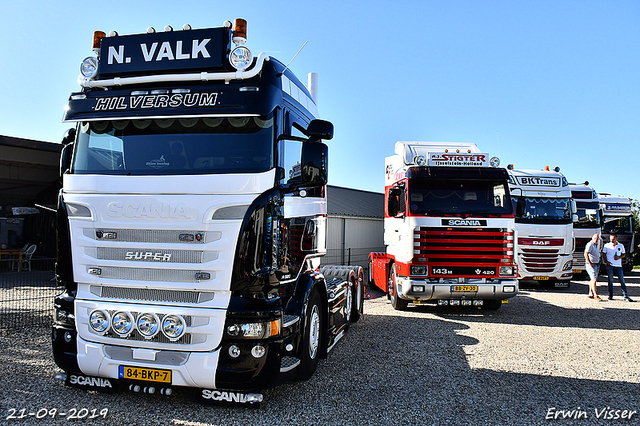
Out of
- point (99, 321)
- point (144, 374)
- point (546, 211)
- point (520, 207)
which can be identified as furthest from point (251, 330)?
point (546, 211)

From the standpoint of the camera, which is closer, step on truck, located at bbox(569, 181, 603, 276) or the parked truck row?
the parked truck row

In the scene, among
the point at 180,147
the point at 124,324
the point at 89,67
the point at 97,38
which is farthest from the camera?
the point at 97,38

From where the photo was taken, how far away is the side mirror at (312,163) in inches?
184

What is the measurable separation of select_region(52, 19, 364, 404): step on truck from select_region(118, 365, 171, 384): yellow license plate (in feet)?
0.04

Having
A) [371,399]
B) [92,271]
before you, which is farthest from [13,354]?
[371,399]

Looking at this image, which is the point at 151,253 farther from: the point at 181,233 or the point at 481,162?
the point at 481,162

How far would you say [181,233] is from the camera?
4160 mm

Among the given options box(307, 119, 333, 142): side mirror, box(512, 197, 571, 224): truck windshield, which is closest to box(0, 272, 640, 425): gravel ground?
box(307, 119, 333, 142): side mirror

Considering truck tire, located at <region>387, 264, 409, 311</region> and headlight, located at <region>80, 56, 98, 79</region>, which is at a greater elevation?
headlight, located at <region>80, 56, 98, 79</region>

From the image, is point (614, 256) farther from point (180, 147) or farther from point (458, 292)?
point (180, 147)

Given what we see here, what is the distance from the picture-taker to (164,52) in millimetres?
4609

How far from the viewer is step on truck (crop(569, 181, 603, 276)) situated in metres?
16.7

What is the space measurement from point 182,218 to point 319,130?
1.55 metres

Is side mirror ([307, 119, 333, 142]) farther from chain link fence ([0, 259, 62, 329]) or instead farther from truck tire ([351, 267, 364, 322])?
chain link fence ([0, 259, 62, 329])
